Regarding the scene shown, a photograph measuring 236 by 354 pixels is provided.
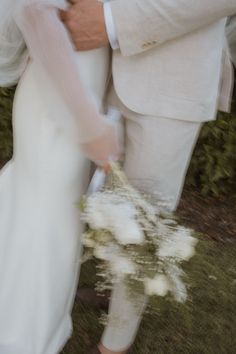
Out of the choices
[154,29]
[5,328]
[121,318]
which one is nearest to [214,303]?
[121,318]

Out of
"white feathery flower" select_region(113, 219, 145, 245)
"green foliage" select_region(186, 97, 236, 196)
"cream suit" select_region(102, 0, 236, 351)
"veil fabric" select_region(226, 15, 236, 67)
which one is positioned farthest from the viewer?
"green foliage" select_region(186, 97, 236, 196)

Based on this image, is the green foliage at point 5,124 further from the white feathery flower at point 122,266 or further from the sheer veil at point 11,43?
the white feathery flower at point 122,266

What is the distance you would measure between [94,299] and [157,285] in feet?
4.58

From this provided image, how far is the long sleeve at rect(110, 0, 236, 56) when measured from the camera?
173cm

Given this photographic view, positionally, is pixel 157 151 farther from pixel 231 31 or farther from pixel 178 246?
pixel 231 31

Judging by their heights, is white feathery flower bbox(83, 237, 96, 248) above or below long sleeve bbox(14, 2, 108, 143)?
below

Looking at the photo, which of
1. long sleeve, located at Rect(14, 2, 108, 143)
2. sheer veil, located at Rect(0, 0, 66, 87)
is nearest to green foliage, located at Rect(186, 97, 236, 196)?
sheer veil, located at Rect(0, 0, 66, 87)

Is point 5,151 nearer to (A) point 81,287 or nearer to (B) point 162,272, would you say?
(A) point 81,287

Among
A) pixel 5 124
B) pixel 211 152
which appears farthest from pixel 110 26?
pixel 5 124

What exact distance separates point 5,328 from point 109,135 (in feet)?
3.00

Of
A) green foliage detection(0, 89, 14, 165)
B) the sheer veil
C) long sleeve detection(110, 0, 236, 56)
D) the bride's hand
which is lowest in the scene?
green foliage detection(0, 89, 14, 165)

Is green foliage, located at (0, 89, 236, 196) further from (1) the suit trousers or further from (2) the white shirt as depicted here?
(2) the white shirt

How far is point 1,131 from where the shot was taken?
447cm

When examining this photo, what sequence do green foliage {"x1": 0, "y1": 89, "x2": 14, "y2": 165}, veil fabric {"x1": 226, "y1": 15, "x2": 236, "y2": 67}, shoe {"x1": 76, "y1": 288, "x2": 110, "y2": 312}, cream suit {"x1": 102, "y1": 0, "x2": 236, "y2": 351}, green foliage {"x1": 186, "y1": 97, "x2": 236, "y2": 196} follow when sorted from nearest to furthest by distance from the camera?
cream suit {"x1": 102, "y1": 0, "x2": 236, "y2": 351} < veil fabric {"x1": 226, "y1": 15, "x2": 236, "y2": 67} < shoe {"x1": 76, "y1": 288, "x2": 110, "y2": 312} < green foliage {"x1": 186, "y1": 97, "x2": 236, "y2": 196} < green foliage {"x1": 0, "y1": 89, "x2": 14, "y2": 165}
